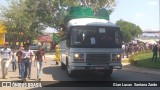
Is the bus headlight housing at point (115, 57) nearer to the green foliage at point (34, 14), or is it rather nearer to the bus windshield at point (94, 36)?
the bus windshield at point (94, 36)

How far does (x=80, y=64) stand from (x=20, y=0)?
54.0 meters

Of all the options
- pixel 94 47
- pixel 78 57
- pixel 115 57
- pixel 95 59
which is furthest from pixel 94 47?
pixel 115 57

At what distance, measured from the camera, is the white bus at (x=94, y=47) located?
1609 cm

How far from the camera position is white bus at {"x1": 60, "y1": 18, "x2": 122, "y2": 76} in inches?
634

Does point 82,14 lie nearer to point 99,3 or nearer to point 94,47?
point 94,47

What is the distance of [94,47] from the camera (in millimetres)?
16141

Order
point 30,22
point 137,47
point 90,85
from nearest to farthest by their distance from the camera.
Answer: point 90,85, point 137,47, point 30,22

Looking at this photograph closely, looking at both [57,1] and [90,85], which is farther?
[57,1]

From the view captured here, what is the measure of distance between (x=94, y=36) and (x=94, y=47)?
0.62 metres

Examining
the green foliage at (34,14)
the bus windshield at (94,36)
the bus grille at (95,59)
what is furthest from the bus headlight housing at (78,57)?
the green foliage at (34,14)

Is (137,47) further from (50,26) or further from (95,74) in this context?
(95,74)

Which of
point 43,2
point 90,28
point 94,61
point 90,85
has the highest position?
point 43,2

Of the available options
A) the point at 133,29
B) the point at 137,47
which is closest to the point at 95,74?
the point at 137,47

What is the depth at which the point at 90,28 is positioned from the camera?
16625 millimetres
